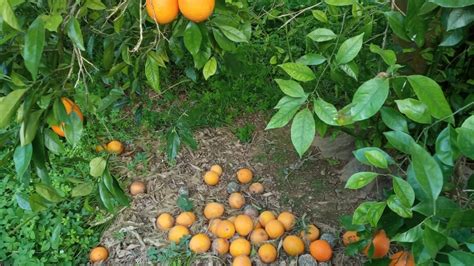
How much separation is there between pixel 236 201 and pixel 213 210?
0.13 metres

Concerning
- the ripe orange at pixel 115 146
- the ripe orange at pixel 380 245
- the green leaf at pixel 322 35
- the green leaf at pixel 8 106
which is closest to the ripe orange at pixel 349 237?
the ripe orange at pixel 380 245

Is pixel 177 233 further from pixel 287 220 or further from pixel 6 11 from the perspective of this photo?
pixel 6 11

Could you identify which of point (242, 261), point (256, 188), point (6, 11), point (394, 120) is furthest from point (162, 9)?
point (256, 188)

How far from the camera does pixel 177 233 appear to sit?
2420 millimetres

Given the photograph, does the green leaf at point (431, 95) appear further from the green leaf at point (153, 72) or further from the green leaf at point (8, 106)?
the green leaf at point (8, 106)

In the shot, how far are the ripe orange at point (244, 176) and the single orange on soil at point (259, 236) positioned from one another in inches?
15.6

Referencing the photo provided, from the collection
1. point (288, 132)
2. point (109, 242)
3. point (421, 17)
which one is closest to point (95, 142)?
point (109, 242)

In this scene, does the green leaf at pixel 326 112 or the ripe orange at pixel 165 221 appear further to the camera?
the ripe orange at pixel 165 221

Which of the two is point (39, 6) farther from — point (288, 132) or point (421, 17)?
point (288, 132)

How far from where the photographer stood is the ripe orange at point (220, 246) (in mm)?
2311

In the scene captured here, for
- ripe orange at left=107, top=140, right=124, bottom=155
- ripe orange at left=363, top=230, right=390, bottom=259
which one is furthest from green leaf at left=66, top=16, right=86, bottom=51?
ripe orange at left=107, top=140, right=124, bottom=155

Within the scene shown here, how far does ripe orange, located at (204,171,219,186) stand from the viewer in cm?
270

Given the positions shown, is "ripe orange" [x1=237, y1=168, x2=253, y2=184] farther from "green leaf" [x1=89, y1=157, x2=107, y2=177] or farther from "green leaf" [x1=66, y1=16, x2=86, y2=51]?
"green leaf" [x1=66, y1=16, x2=86, y2=51]

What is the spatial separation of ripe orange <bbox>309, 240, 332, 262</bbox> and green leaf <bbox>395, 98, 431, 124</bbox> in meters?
1.37
